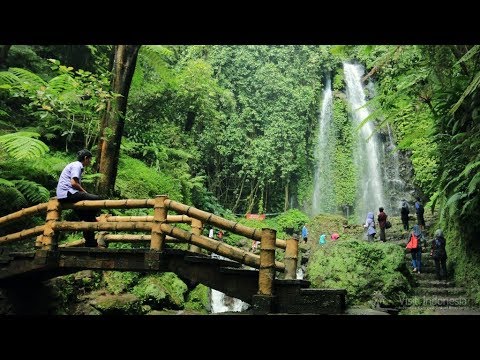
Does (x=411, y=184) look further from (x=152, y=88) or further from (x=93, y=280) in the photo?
(x=93, y=280)

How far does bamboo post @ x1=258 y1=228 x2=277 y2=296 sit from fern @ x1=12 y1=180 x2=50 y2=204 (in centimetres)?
480

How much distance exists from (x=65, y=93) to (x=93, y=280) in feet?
12.3

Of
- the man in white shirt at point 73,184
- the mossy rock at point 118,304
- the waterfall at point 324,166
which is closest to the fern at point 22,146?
the man in white shirt at point 73,184

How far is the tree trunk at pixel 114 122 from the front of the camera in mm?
7624

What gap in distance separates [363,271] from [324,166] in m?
17.7

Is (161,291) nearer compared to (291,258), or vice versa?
(291,258)

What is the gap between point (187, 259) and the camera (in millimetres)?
4863

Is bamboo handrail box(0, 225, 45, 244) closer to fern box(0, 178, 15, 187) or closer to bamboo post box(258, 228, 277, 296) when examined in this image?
fern box(0, 178, 15, 187)

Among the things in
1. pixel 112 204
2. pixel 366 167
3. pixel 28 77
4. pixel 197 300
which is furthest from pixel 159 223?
pixel 366 167

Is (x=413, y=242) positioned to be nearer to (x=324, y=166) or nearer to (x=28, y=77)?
(x=28, y=77)

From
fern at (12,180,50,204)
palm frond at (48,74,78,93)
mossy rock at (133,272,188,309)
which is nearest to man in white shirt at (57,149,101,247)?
fern at (12,180,50,204)

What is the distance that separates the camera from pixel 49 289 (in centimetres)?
705
